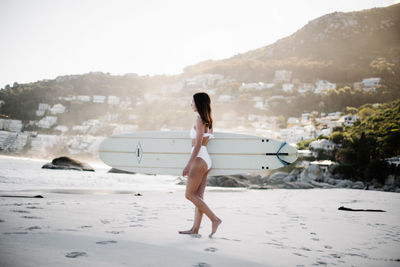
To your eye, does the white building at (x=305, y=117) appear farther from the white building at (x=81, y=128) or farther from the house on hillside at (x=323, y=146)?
the white building at (x=81, y=128)

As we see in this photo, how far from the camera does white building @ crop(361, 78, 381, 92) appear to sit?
180 feet

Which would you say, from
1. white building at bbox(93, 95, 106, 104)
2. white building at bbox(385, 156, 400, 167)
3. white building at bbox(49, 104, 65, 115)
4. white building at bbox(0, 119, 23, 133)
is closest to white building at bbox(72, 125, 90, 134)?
white building at bbox(49, 104, 65, 115)

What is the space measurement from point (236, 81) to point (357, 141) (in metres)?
58.7

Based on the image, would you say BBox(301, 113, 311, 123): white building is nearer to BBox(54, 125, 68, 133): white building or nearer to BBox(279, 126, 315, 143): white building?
BBox(279, 126, 315, 143): white building

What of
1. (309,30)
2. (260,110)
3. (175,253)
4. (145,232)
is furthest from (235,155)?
(309,30)

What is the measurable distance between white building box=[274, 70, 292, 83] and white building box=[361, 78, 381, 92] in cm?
1985

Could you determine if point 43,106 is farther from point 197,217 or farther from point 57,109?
point 197,217

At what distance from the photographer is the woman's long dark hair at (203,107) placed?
206 centimetres

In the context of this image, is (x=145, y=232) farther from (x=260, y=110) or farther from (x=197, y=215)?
(x=260, y=110)

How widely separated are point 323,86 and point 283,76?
44.8 ft

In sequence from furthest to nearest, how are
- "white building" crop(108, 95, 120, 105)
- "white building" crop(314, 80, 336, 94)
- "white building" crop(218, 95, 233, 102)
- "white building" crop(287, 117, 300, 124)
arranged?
"white building" crop(108, 95, 120, 105)
"white building" crop(218, 95, 233, 102)
"white building" crop(314, 80, 336, 94)
"white building" crop(287, 117, 300, 124)

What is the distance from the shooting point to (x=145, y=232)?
1.97 metres

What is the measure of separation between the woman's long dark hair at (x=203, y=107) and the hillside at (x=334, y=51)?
68842mm

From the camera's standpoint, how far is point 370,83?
188 ft
